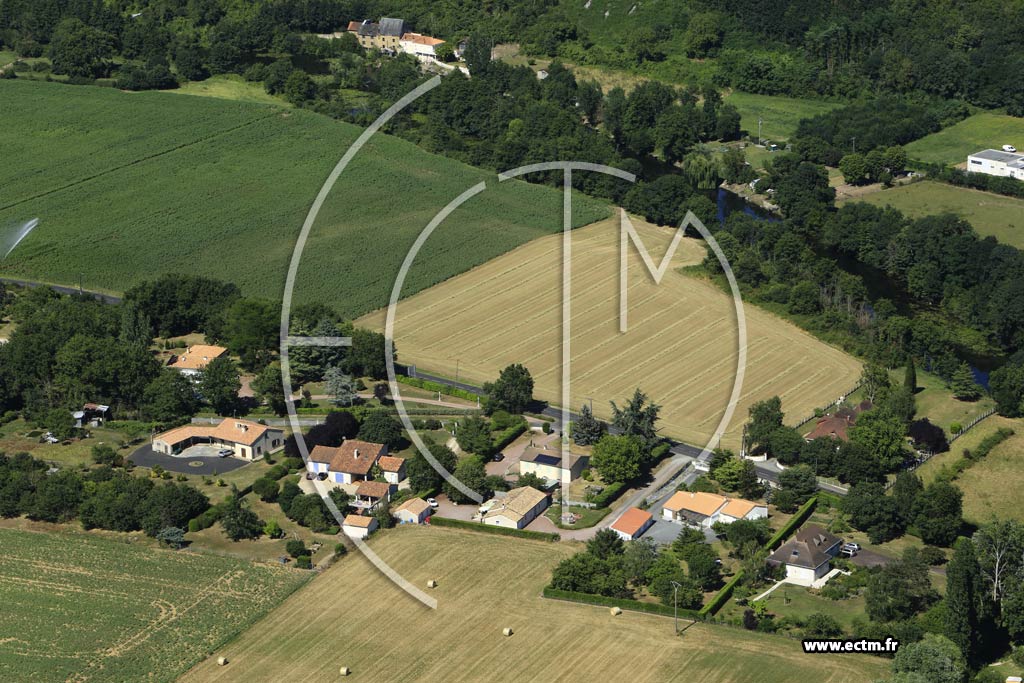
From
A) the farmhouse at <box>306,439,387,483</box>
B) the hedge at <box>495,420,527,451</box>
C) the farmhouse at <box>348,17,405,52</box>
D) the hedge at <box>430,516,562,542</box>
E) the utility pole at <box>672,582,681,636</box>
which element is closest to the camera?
the utility pole at <box>672,582,681,636</box>

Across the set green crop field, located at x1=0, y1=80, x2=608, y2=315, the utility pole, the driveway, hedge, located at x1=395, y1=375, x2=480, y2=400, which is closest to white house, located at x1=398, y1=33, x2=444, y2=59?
green crop field, located at x1=0, y1=80, x2=608, y2=315

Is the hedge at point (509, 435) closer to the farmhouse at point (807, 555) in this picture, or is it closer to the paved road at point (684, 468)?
the paved road at point (684, 468)

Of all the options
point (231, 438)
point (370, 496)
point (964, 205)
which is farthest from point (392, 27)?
point (370, 496)

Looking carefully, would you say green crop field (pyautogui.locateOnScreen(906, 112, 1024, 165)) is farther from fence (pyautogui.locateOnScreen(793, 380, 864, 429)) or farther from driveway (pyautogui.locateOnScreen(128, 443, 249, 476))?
driveway (pyautogui.locateOnScreen(128, 443, 249, 476))

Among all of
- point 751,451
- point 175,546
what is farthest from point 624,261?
point 175,546

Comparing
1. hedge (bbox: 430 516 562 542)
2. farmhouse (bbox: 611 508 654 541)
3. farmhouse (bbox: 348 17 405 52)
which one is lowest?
hedge (bbox: 430 516 562 542)

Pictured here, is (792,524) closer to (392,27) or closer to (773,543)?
(773,543)

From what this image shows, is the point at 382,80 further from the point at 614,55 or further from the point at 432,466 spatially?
the point at 432,466
